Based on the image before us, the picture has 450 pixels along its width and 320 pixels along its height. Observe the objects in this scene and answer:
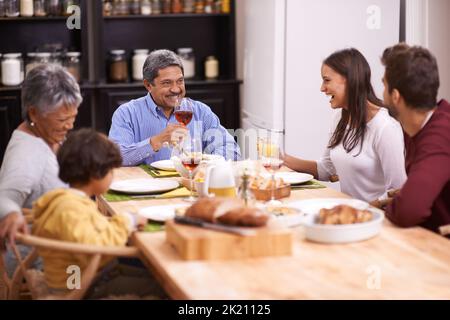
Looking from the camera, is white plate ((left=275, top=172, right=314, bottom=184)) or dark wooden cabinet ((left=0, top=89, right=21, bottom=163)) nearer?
white plate ((left=275, top=172, right=314, bottom=184))

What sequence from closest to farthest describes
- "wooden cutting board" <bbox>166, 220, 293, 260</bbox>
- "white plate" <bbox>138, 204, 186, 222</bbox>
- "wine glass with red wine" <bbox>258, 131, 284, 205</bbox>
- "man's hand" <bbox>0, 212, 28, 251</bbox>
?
"wooden cutting board" <bbox>166, 220, 293, 260</bbox>, "man's hand" <bbox>0, 212, 28, 251</bbox>, "white plate" <bbox>138, 204, 186, 222</bbox>, "wine glass with red wine" <bbox>258, 131, 284, 205</bbox>

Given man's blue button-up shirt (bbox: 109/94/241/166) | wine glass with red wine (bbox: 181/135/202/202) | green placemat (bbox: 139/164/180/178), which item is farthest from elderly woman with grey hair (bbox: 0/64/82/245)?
man's blue button-up shirt (bbox: 109/94/241/166)

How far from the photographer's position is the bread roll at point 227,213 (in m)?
2.16

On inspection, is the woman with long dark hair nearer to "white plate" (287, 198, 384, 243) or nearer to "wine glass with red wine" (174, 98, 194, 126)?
"wine glass with red wine" (174, 98, 194, 126)

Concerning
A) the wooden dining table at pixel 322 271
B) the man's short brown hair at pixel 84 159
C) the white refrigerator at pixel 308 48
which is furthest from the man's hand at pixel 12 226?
the white refrigerator at pixel 308 48

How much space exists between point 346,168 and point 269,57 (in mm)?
2016

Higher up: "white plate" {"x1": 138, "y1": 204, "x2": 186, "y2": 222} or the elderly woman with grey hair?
the elderly woman with grey hair

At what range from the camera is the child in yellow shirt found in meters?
2.25

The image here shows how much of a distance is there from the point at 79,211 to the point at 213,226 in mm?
378

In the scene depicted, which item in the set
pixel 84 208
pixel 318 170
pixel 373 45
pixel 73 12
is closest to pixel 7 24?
pixel 73 12

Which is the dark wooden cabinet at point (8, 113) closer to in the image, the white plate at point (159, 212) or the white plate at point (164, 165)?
the white plate at point (164, 165)

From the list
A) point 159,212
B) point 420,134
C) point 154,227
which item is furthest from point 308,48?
point 154,227

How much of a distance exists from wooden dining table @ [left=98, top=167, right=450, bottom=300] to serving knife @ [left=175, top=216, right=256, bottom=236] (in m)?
0.07

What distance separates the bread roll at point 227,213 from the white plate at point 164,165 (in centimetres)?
120
